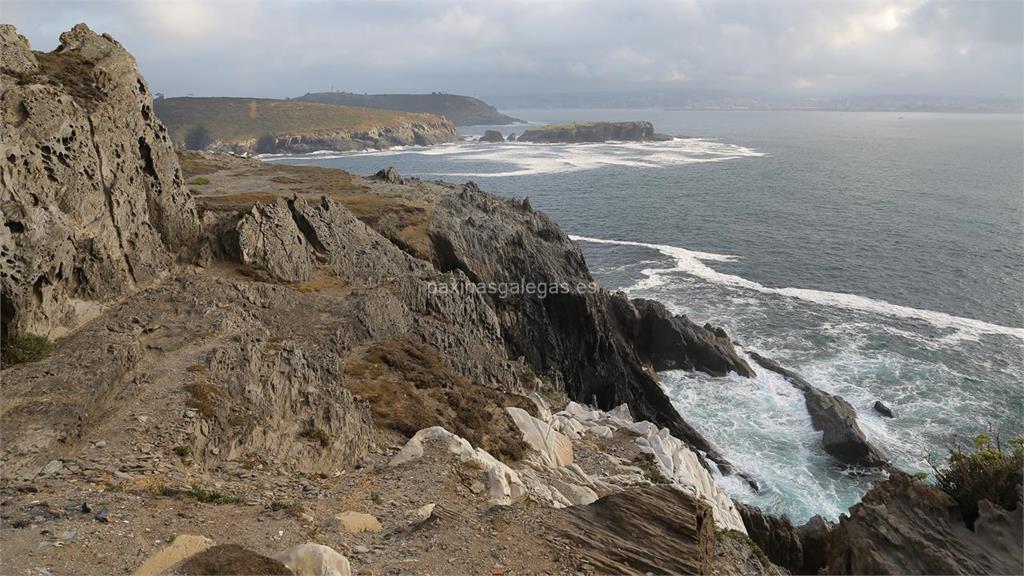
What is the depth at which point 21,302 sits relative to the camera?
17250mm

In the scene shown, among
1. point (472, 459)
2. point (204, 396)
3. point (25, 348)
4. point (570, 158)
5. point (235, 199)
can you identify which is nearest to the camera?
point (25, 348)

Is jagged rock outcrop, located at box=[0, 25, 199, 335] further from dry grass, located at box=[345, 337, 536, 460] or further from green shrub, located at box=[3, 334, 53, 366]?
dry grass, located at box=[345, 337, 536, 460]

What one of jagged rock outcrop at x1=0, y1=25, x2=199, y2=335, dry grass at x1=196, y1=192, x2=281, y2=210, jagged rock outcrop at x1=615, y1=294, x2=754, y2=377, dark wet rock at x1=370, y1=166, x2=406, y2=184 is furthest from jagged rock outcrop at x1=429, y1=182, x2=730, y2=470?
jagged rock outcrop at x1=0, y1=25, x2=199, y2=335

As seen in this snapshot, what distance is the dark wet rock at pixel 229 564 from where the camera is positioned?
1020cm

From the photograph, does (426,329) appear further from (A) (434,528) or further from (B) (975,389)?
(B) (975,389)

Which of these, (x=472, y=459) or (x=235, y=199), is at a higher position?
(x=235, y=199)

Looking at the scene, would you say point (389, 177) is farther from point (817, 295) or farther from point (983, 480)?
point (983, 480)

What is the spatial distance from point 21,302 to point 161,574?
12153mm

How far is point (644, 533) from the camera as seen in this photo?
1584 cm

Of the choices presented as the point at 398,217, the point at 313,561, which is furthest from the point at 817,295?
the point at 313,561

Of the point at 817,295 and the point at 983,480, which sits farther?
the point at 817,295

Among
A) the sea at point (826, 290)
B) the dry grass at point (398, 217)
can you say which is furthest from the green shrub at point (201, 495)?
the dry grass at point (398, 217)

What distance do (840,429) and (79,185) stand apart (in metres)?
44.8

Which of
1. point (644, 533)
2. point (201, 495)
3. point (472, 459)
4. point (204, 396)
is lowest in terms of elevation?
point (644, 533)
